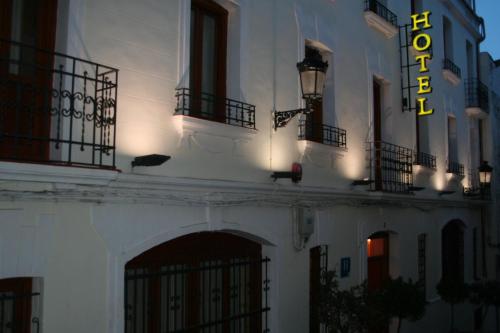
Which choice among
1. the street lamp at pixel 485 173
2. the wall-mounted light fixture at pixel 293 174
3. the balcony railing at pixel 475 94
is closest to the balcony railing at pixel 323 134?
the wall-mounted light fixture at pixel 293 174

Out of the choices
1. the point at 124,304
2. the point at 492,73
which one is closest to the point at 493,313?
the point at 492,73

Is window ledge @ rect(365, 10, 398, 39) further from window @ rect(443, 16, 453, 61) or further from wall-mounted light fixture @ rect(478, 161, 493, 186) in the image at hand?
wall-mounted light fixture @ rect(478, 161, 493, 186)

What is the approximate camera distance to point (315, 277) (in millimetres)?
9141

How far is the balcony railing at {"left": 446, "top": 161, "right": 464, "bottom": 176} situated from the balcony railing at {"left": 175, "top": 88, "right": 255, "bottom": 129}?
9.24m

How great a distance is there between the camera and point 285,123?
308 inches

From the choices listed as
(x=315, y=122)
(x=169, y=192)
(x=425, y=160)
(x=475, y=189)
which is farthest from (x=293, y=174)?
(x=475, y=189)

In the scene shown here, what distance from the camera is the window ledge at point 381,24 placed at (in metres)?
11.1

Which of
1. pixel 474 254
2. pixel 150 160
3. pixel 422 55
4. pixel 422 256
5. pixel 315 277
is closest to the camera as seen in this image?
pixel 150 160

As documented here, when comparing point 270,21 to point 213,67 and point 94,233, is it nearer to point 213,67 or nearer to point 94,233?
point 213,67

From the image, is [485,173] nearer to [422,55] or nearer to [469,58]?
[469,58]

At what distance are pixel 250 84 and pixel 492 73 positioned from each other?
15.4 meters

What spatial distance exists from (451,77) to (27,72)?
13.0 meters

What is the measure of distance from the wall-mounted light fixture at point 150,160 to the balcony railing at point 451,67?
38.2ft

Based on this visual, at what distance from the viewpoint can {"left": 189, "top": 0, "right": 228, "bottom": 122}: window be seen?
694cm
